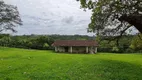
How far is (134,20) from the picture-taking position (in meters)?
22.5

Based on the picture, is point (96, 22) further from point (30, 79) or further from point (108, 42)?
point (30, 79)

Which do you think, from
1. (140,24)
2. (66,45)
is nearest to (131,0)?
(140,24)

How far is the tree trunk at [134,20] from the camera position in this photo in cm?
2200

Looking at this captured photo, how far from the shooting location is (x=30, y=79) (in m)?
16.3

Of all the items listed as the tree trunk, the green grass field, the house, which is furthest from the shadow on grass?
the house

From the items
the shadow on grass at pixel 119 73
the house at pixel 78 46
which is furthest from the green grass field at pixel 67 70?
the house at pixel 78 46

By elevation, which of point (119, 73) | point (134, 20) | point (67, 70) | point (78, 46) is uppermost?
point (134, 20)

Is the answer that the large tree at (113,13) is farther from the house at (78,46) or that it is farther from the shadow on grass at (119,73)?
the house at (78,46)

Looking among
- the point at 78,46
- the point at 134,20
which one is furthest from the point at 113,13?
the point at 78,46

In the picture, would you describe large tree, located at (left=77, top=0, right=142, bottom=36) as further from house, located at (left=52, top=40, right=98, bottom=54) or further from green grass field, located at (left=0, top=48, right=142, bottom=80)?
house, located at (left=52, top=40, right=98, bottom=54)

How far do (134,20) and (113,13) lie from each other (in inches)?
73.4

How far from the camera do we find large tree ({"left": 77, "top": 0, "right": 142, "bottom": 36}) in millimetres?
22266

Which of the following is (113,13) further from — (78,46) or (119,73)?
(78,46)

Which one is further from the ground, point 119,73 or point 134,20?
point 134,20
